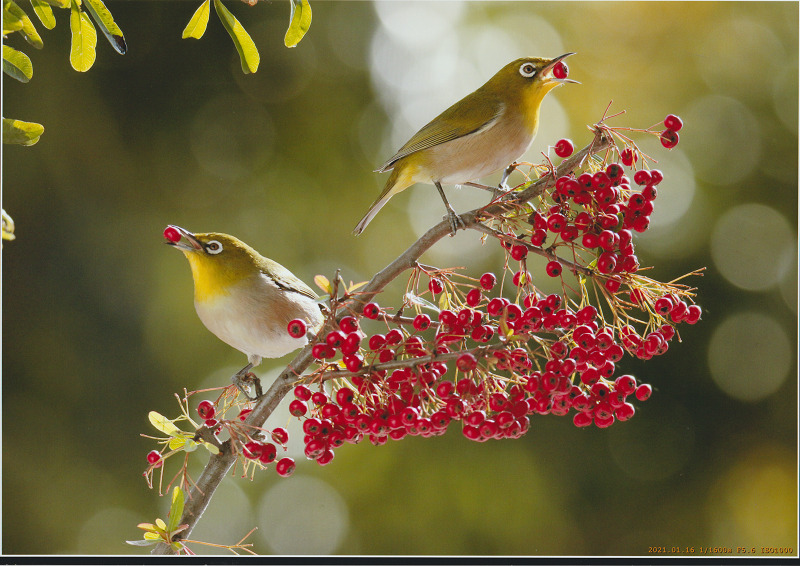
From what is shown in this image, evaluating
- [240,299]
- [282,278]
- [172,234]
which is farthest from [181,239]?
[282,278]

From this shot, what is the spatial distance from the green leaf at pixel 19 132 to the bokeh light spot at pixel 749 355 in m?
2.94

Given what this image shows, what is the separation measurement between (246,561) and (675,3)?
11.6ft

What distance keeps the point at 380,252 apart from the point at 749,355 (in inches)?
72.1

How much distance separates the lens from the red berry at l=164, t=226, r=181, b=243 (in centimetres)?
142

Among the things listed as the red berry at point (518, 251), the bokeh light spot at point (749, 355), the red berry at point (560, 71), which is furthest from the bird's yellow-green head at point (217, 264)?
the bokeh light spot at point (749, 355)

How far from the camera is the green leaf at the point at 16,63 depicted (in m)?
1.29

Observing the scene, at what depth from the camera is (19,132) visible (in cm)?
120

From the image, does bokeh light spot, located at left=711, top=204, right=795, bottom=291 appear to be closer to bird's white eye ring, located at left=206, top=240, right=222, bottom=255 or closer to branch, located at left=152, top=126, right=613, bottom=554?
branch, located at left=152, top=126, right=613, bottom=554

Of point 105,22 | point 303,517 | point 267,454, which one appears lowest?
point 303,517

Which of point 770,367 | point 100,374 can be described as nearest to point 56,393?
point 100,374

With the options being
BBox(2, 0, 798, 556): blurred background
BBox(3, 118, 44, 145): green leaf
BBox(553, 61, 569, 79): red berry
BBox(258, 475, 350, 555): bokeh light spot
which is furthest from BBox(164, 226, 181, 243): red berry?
BBox(2, 0, 798, 556): blurred background

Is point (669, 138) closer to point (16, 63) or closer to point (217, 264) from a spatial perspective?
point (217, 264)

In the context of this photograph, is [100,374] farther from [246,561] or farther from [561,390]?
[561,390]

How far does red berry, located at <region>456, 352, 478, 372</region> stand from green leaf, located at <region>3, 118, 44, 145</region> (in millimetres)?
809
